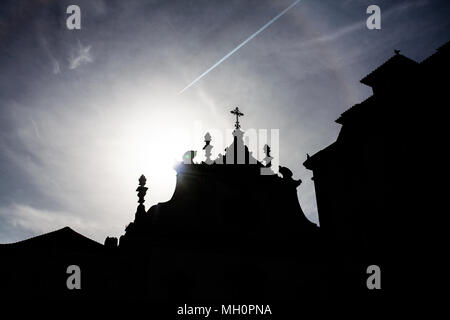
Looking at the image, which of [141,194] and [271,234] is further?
[141,194]

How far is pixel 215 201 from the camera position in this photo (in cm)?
1420

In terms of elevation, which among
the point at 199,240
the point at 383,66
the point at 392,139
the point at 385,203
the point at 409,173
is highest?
the point at 383,66

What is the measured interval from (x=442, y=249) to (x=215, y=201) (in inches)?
342

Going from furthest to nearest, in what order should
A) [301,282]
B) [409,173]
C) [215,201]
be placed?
[215,201], [301,282], [409,173]

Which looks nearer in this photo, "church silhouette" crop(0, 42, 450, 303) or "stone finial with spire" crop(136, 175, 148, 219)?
"church silhouette" crop(0, 42, 450, 303)

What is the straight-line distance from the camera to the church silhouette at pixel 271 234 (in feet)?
34.6

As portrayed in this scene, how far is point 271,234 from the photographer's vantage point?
14234mm

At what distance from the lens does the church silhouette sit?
10539 mm

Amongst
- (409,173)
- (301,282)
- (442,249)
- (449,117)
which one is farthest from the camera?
(301,282)

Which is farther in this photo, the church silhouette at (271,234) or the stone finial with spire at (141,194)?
the stone finial with spire at (141,194)

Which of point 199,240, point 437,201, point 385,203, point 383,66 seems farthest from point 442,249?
point 199,240

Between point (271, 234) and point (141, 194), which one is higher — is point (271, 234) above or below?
below
